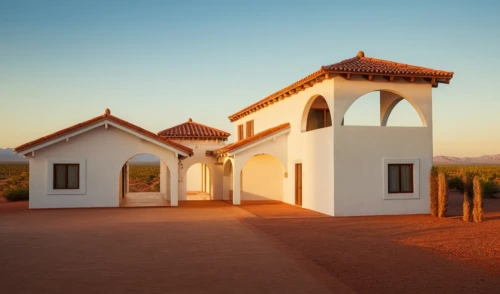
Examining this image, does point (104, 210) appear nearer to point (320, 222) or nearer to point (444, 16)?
point (320, 222)

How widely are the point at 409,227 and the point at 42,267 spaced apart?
1060 cm

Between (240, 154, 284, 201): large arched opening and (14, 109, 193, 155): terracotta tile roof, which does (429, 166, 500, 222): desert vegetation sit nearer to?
(240, 154, 284, 201): large arched opening

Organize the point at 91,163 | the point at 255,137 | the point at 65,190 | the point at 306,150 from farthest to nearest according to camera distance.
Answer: the point at 255,137, the point at 91,163, the point at 65,190, the point at 306,150

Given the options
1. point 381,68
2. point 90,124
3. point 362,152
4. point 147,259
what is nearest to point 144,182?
point 90,124

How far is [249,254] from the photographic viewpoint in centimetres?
1002

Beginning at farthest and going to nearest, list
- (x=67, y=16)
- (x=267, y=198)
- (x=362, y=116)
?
(x=362, y=116) < (x=267, y=198) < (x=67, y=16)

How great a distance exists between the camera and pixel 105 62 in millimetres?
25391

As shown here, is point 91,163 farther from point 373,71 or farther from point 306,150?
point 373,71

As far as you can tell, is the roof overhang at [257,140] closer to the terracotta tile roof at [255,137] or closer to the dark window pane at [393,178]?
the terracotta tile roof at [255,137]

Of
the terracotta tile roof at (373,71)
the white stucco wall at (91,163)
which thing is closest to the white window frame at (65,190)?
the white stucco wall at (91,163)

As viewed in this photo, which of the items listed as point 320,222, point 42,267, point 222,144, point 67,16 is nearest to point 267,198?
point 222,144

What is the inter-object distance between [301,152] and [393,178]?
453 cm

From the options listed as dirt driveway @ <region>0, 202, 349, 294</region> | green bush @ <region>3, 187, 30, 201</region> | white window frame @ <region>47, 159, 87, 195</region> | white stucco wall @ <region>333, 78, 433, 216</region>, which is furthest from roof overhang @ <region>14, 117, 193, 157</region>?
white stucco wall @ <region>333, 78, 433, 216</region>

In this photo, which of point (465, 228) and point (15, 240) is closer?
point (15, 240)
